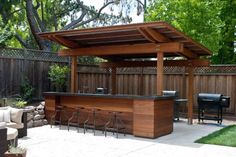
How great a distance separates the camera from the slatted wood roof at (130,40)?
7.73 m

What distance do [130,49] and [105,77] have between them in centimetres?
527

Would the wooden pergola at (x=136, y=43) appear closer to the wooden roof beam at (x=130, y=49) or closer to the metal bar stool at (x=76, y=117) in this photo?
the wooden roof beam at (x=130, y=49)

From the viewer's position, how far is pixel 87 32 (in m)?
8.37

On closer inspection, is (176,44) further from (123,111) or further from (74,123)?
(74,123)

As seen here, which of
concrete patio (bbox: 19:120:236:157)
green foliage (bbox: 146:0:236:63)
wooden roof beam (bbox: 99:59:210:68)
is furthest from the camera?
green foliage (bbox: 146:0:236:63)

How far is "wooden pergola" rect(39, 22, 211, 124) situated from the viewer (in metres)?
7.80

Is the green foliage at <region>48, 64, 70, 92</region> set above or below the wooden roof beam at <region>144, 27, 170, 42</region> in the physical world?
below

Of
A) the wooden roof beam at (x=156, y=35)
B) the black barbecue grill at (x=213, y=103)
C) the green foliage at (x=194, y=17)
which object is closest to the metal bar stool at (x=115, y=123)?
the wooden roof beam at (x=156, y=35)

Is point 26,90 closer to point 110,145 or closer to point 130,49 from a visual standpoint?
point 130,49

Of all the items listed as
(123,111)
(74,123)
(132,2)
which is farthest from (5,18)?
(123,111)

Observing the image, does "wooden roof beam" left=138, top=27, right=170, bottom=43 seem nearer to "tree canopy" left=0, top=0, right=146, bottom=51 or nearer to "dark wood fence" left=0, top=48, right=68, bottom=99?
"dark wood fence" left=0, top=48, right=68, bottom=99

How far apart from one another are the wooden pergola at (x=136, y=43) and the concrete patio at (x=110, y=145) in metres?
1.40

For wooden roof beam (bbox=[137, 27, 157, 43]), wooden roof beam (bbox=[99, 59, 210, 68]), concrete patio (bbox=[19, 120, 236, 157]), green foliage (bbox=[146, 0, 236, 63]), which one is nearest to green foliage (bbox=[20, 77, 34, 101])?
concrete patio (bbox=[19, 120, 236, 157])

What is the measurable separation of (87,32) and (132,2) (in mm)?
13411
